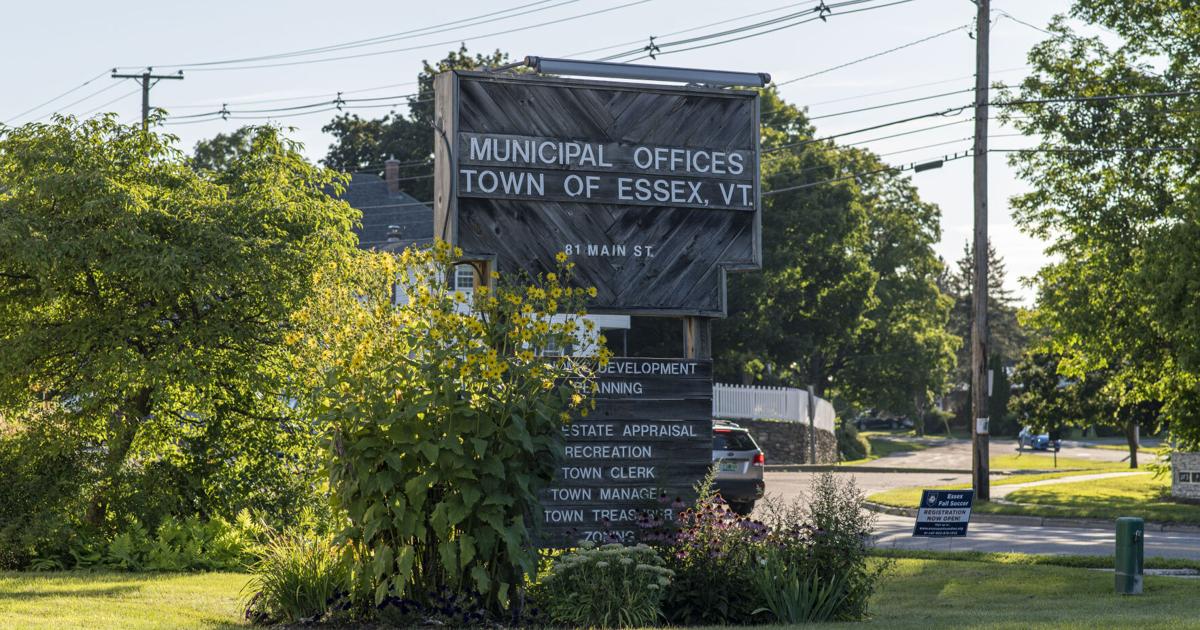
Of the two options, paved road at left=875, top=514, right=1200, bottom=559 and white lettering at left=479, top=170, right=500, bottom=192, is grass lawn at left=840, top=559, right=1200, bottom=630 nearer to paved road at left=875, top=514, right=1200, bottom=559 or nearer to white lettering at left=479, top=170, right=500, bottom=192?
paved road at left=875, top=514, right=1200, bottom=559

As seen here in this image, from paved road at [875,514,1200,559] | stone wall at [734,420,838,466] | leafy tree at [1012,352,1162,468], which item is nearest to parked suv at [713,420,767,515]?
paved road at [875,514,1200,559]

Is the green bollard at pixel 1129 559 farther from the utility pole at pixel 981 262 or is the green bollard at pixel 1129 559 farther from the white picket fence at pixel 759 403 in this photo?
the white picket fence at pixel 759 403

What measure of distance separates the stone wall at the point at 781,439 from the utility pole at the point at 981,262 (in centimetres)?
1545

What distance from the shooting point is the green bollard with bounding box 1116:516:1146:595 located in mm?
14000

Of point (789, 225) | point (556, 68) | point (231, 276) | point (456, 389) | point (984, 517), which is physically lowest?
point (984, 517)

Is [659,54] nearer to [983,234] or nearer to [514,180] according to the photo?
[983,234]

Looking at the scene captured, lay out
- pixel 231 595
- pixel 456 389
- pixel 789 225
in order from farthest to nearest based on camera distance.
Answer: pixel 789 225
pixel 231 595
pixel 456 389

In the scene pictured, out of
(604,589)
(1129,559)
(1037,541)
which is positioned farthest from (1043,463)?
(604,589)

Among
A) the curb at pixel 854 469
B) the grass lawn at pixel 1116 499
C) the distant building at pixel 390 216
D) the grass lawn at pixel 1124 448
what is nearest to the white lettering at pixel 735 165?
the grass lawn at pixel 1116 499

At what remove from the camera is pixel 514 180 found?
12.4m

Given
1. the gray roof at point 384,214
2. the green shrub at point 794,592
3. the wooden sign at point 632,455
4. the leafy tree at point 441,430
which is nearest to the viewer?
the leafy tree at point 441,430

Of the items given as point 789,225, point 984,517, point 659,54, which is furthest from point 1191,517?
point 789,225

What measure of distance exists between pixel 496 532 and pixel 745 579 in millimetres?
2291

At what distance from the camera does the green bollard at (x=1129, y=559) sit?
1400 centimetres
